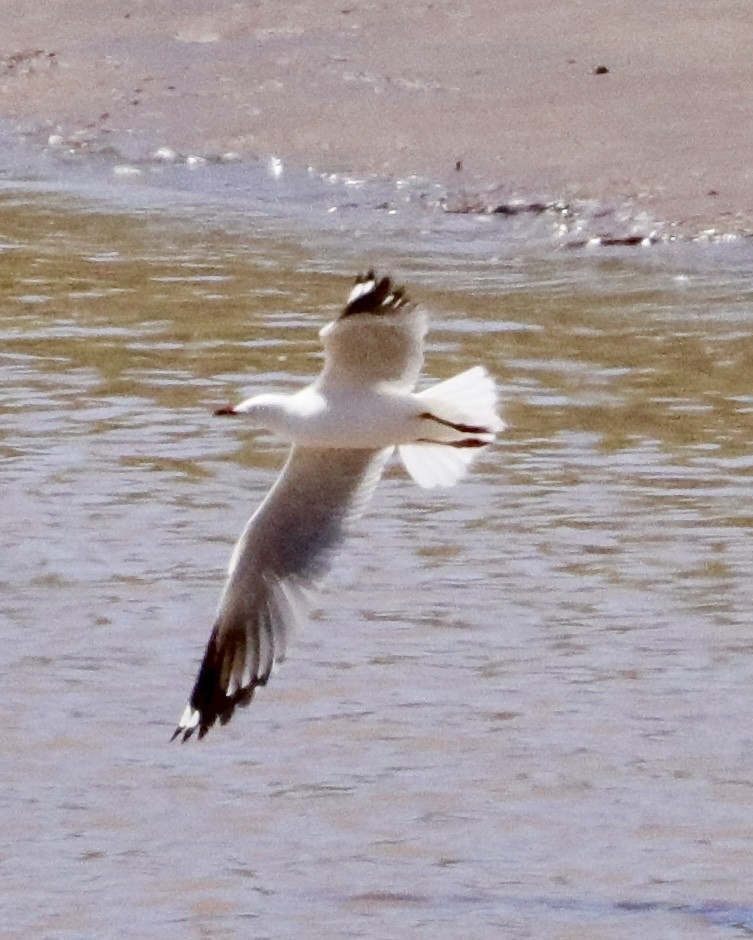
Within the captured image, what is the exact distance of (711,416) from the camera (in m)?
8.77

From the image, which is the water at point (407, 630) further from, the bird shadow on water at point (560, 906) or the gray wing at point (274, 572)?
the gray wing at point (274, 572)

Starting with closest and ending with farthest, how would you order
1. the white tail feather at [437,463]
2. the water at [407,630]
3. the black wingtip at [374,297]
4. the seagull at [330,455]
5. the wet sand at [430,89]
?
the black wingtip at [374,297], the water at [407,630], the seagull at [330,455], the white tail feather at [437,463], the wet sand at [430,89]

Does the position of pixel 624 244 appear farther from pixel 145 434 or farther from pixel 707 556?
pixel 707 556

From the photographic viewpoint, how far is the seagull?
18.9 ft

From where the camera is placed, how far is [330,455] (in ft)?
20.4

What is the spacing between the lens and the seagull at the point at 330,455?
575 centimetres

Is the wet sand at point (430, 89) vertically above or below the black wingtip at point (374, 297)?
above

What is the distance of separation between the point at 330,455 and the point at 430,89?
24.9 feet

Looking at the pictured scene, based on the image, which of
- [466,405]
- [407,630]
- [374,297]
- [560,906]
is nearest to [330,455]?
[466,405]

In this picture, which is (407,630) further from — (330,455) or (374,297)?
(374,297)

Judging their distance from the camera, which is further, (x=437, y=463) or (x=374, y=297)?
(x=437, y=463)

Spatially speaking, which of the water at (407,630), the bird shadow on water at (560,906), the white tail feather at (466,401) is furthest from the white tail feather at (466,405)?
the bird shadow on water at (560,906)

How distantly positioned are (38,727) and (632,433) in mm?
2919

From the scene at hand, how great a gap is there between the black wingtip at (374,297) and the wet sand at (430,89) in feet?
20.0
